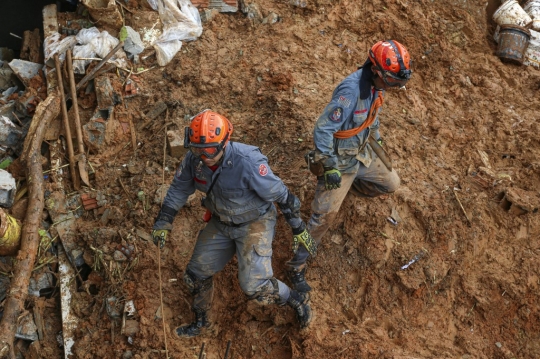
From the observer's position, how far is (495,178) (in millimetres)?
6934

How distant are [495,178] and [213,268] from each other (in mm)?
3859

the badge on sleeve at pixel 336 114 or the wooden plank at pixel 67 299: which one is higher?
the badge on sleeve at pixel 336 114

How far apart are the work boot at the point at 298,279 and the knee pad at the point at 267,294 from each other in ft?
1.98

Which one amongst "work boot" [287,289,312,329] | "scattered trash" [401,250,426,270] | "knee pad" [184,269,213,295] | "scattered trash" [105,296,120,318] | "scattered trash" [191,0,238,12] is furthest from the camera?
"scattered trash" [191,0,238,12]

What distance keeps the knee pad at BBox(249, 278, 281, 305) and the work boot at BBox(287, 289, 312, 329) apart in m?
0.31

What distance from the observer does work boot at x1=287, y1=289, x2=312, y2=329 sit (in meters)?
5.56

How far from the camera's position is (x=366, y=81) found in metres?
5.29

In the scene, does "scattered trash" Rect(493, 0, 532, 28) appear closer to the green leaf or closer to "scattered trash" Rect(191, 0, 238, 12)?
"scattered trash" Rect(191, 0, 238, 12)

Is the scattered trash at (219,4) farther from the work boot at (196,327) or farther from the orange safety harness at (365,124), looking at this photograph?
the work boot at (196,327)

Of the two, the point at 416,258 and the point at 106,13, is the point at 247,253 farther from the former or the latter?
the point at 106,13

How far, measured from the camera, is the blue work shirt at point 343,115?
5208 mm

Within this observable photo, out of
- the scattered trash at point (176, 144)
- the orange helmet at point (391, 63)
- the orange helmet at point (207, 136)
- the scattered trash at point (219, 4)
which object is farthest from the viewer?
the scattered trash at point (219, 4)

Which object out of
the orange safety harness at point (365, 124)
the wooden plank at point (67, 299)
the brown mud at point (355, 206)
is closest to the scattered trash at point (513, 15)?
the brown mud at point (355, 206)

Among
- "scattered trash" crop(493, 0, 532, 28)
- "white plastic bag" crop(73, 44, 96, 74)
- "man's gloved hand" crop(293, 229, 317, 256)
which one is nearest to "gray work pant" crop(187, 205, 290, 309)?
"man's gloved hand" crop(293, 229, 317, 256)
